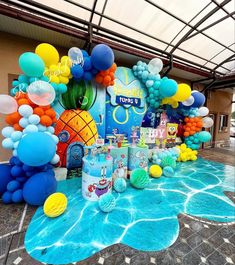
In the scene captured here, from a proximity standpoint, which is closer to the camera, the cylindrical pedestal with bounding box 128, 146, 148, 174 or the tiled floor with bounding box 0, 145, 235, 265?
the tiled floor with bounding box 0, 145, 235, 265

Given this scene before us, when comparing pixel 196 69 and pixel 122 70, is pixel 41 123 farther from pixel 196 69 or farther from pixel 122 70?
pixel 196 69

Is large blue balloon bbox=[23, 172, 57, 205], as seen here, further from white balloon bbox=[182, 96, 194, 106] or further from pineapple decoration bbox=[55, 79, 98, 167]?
white balloon bbox=[182, 96, 194, 106]

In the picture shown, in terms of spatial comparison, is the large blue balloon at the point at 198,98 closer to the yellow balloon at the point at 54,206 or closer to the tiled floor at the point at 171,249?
the tiled floor at the point at 171,249

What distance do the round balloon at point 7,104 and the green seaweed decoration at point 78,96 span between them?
1215 millimetres

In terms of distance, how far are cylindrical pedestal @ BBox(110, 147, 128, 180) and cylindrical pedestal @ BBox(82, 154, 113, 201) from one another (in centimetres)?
63

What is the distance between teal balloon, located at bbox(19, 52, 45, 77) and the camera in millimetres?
2283

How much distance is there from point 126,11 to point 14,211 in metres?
4.64

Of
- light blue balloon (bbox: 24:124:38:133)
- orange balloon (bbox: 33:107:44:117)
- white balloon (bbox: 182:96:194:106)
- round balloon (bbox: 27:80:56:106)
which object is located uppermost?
white balloon (bbox: 182:96:194:106)

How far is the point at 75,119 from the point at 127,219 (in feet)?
7.61

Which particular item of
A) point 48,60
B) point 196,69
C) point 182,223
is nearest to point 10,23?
point 48,60

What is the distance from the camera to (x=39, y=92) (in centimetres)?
219

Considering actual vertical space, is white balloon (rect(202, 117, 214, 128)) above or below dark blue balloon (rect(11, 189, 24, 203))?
above

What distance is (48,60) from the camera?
2723mm

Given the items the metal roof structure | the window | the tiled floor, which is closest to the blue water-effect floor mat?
the tiled floor
